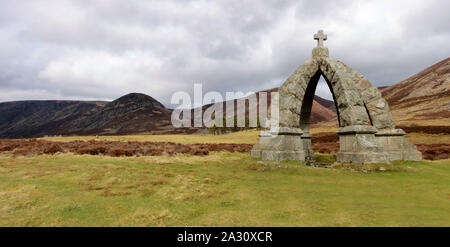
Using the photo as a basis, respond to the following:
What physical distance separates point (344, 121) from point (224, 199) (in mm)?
8737

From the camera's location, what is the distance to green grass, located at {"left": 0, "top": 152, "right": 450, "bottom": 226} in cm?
471

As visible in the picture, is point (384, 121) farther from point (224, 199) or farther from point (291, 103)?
point (224, 199)

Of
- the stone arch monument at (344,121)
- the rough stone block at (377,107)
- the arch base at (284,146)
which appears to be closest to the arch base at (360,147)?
the stone arch monument at (344,121)

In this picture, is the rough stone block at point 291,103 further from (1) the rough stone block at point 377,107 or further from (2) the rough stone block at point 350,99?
(1) the rough stone block at point 377,107

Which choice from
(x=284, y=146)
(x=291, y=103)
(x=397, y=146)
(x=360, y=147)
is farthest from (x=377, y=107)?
(x=284, y=146)

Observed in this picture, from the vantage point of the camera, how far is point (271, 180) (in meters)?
8.62

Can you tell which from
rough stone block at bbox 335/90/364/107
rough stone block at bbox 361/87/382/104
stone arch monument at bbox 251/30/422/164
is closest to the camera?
stone arch monument at bbox 251/30/422/164

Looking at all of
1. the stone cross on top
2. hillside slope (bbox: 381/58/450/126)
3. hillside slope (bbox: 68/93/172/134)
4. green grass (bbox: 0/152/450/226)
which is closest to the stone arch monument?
the stone cross on top

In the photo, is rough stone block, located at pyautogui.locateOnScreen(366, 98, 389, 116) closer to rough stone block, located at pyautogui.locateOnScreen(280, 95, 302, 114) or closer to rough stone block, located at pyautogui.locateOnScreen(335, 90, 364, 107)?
rough stone block, located at pyautogui.locateOnScreen(335, 90, 364, 107)

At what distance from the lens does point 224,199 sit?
6.21 m

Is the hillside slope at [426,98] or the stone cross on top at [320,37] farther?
the hillside slope at [426,98]

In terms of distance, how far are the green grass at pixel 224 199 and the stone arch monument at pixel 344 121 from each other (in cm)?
215

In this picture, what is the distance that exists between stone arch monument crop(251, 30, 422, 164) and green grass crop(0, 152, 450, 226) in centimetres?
215

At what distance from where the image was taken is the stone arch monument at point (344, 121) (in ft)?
37.3
